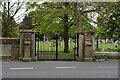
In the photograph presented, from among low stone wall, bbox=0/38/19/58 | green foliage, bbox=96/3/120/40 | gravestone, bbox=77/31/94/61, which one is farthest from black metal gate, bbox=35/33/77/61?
green foliage, bbox=96/3/120/40

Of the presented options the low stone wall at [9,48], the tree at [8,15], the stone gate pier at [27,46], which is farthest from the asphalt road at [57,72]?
the tree at [8,15]

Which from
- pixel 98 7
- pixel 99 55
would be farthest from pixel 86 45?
pixel 98 7

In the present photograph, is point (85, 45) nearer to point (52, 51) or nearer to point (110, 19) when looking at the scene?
point (110, 19)

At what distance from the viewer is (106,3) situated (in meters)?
13.1

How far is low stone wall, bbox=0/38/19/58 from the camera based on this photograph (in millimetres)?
12172

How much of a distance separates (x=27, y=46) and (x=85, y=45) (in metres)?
3.69

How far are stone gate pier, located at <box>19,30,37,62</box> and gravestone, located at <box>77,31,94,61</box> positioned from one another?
9.84ft

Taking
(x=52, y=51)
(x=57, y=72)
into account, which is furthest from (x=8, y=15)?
(x=57, y=72)

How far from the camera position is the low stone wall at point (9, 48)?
39.9ft

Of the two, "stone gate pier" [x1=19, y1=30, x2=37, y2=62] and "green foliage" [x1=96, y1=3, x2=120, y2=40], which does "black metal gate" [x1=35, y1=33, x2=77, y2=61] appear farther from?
"green foliage" [x1=96, y1=3, x2=120, y2=40]

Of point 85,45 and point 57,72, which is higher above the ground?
point 85,45

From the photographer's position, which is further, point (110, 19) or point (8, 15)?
point (8, 15)

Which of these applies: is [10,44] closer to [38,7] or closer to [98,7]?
[38,7]

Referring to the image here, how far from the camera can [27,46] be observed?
11.6 meters
